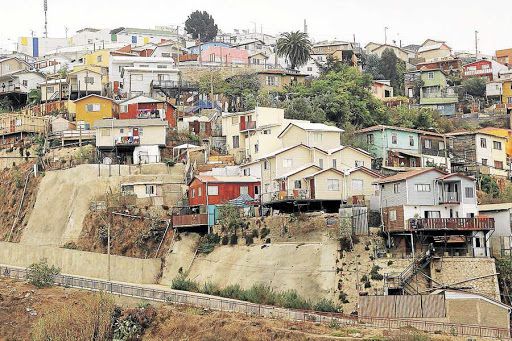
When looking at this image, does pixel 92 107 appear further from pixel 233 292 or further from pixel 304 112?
pixel 233 292

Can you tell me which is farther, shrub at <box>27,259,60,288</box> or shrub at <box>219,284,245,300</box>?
shrub at <box>27,259,60,288</box>

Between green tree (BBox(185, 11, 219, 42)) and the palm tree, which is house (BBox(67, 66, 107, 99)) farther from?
green tree (BBox(185, 11, 219, 42))

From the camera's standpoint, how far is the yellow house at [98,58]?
106 meters

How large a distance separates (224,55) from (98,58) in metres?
14.0

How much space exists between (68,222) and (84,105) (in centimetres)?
1646

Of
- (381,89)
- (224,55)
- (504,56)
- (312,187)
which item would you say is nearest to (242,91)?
(224,55)

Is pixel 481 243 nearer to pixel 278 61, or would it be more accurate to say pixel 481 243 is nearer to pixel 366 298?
pixel 366 298

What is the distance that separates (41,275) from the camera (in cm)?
6278

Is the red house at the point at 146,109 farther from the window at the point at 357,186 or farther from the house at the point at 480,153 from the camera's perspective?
the house at the point at 480,153

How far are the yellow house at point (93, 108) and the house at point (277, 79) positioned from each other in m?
18.4

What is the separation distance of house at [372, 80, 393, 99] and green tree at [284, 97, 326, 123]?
1747cm

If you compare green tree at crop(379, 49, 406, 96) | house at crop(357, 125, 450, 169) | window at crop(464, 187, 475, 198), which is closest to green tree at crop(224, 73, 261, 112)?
house at crop(357, 125, 450, 169)

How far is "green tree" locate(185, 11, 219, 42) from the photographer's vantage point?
13338cm

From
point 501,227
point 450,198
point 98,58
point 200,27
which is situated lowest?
point 501,227
